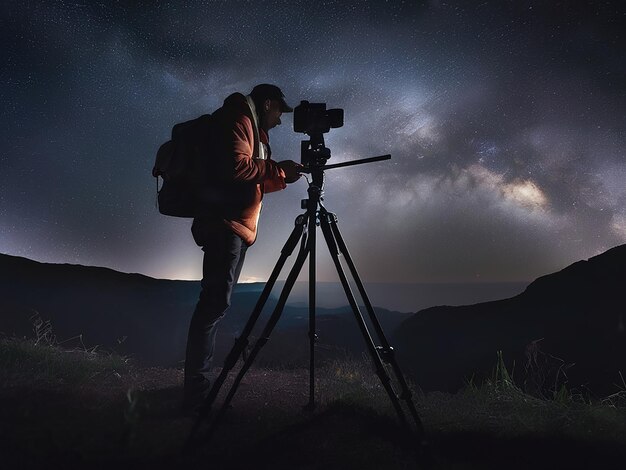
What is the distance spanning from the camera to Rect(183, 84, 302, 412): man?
10.8 ft

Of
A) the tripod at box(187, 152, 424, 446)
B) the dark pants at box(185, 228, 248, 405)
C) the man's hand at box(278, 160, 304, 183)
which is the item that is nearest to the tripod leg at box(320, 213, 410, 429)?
the tripod at box(187, 152, 424, 446)

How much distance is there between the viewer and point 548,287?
12.9 m

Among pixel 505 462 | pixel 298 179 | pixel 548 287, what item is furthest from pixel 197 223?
pixel 548 287

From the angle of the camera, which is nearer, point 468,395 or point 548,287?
point 468,395

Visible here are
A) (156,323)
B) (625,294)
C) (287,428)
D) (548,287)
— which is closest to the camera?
(287,428)

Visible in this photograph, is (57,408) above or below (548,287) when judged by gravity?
below

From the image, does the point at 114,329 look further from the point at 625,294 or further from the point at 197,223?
the point at 625,294

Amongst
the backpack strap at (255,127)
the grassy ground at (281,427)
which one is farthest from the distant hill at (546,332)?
the backpack strap at (255,127)

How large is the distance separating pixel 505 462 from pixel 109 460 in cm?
261

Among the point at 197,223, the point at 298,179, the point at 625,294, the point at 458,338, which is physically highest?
the point at 298,179

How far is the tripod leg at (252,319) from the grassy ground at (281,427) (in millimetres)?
342

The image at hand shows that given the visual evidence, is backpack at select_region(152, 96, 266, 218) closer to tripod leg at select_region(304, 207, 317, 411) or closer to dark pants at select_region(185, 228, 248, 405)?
dark pants at select_region(185, 228, 248, 405)

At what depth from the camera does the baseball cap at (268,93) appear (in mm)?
3861

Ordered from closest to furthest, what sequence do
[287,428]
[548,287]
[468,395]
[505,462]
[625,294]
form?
[505,462]
[287,428]
[468,395]
[625,294]
[548,287]
